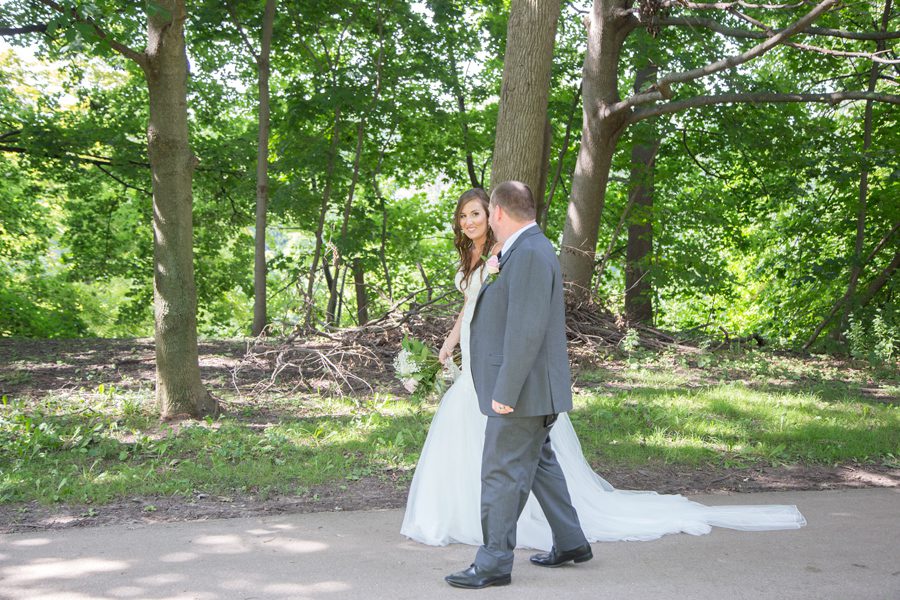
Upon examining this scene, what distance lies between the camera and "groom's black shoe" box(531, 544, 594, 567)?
421cm

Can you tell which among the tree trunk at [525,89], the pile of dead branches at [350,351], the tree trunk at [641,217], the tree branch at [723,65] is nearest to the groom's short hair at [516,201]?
the tree trunk at [525,89]

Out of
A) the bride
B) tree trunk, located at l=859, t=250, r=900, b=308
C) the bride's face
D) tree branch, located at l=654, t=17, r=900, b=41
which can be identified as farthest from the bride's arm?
tree trunk, located at l=859, t=250, r=900, b=308

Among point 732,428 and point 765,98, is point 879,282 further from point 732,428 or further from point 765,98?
point 732,428

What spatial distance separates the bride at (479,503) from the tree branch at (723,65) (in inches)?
249

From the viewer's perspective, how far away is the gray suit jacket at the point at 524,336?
387cm

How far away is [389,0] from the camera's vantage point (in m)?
15.7

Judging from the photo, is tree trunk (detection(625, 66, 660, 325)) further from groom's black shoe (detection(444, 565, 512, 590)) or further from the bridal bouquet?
groom's black shoe (detection(444, 565, 512, 590))

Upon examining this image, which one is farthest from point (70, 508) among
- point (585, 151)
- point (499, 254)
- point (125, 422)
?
point (585, 151)

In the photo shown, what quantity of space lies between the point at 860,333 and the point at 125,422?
1053 cm

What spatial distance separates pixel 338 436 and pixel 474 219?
8.70ft

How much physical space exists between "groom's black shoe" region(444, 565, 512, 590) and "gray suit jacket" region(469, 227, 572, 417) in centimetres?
82

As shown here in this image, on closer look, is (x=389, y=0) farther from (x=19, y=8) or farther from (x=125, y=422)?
(x=125, y=422)

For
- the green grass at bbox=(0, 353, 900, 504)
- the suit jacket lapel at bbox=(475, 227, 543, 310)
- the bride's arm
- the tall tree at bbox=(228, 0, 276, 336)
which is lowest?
the green grass at bbox=(0, 353, 900, 504)

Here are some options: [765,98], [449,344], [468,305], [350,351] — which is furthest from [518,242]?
[765,98]
